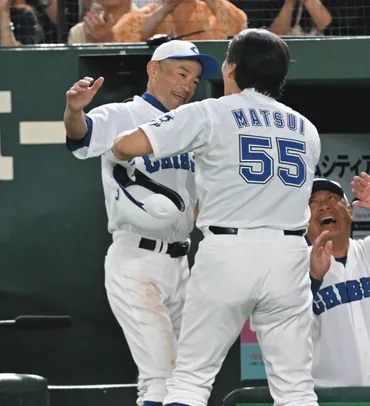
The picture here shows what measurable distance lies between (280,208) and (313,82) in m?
2.28

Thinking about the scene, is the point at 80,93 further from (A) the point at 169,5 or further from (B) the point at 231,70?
(A) the point at 169,5

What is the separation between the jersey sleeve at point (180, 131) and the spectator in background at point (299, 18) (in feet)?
8.47

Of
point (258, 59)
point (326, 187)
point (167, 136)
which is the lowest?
point (326, 187)

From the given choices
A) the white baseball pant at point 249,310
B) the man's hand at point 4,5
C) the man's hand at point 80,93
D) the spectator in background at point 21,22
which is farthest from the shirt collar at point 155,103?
the man's hand at point 4,5

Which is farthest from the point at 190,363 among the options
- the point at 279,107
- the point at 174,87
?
the point at 174,87

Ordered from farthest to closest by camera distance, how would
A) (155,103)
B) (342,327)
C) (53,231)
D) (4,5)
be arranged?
1. (4,5)
2. (53,231)
3. (342,327)
4. (155,103)

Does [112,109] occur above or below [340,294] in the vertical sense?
above

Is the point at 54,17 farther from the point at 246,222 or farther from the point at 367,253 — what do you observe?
the point at 246,222

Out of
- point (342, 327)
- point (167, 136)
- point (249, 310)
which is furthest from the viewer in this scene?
point (342, 327)

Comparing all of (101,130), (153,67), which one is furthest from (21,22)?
(101,130)

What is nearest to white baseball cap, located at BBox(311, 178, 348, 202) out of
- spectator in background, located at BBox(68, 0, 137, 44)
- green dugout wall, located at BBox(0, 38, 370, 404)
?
green dugout wall, located at BBox(0, 38, 370, 404)

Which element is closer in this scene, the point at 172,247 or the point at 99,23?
the point at 172,247

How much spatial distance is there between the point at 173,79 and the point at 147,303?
1024mm

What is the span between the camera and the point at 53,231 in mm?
6609
